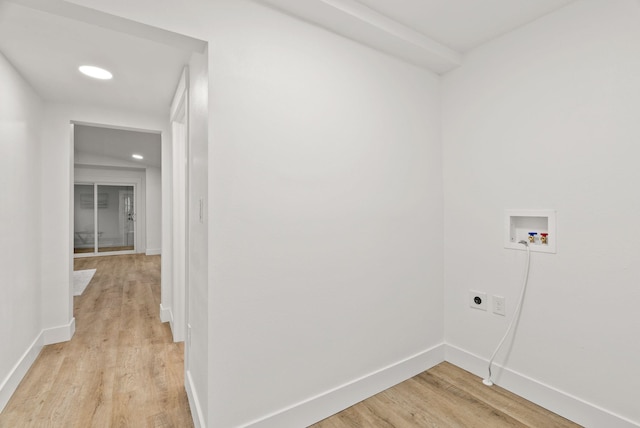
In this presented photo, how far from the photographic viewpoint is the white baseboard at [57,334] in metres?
2.70

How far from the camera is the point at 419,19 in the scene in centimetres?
181

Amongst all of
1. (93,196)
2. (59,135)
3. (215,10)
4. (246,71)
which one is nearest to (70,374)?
(59,135)

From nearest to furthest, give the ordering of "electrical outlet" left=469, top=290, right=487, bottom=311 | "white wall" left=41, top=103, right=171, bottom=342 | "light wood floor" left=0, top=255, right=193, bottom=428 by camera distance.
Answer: "light wood floor" left=0, top=255, right=193, bottom=428 < "electrical outlet" left=469, top=290, right=487, bottom=311 < "white wall" left=41, top=103, right=171, bottom=342

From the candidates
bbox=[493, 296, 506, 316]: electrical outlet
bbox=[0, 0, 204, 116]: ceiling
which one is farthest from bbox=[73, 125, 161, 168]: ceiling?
bbox=[493, 296, 506, 316]: electrical outlet

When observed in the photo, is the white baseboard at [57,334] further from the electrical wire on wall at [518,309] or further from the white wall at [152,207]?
the white wall at [152,207]

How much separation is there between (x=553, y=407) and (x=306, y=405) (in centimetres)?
142

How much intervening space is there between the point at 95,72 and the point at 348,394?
9.03 ft

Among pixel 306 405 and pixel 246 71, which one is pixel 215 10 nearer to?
pixel 246 71

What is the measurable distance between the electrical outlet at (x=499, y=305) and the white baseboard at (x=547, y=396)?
13.8 inches

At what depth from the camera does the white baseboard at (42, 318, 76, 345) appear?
8.86ft

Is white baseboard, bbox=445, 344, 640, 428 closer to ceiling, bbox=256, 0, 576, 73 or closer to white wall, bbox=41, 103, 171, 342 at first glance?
ceiling, bbox=256, 0, 576, 73

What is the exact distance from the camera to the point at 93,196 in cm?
774

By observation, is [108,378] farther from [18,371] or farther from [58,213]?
[58,213]

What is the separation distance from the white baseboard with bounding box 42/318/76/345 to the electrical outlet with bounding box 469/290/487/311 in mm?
3502
